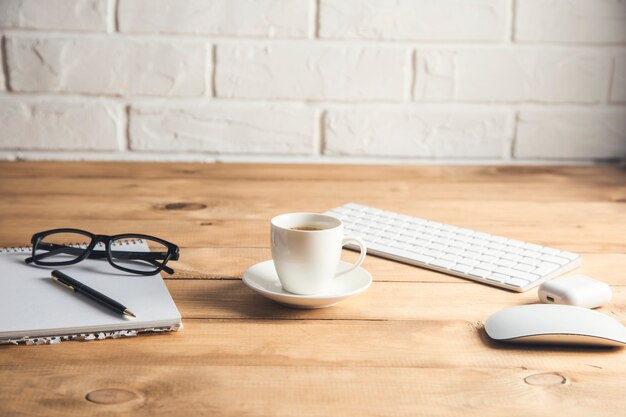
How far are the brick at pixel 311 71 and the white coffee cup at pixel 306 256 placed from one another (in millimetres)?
781

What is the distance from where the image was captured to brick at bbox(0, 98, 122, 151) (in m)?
1.51

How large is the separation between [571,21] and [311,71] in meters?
0.54

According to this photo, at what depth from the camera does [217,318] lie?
765mm

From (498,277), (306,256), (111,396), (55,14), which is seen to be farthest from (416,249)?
(55,14)

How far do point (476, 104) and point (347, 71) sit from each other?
0.28 m

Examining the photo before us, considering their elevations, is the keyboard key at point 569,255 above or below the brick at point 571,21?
below

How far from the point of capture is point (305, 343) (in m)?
0.71

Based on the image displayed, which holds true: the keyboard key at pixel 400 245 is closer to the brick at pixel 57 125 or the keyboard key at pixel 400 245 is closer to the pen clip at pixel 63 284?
the pen clip at pixel 63 284

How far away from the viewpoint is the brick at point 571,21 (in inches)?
61.0

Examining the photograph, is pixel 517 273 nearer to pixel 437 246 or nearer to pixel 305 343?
pixel 437 246

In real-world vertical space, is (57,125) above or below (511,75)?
below

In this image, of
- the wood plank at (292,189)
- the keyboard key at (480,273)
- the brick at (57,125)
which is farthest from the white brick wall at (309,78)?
the keyboard key at (480,273)

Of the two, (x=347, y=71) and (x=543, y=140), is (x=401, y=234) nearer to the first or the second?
(x=347, y=71)

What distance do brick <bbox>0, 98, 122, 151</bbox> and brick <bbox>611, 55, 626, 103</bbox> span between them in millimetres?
1024
